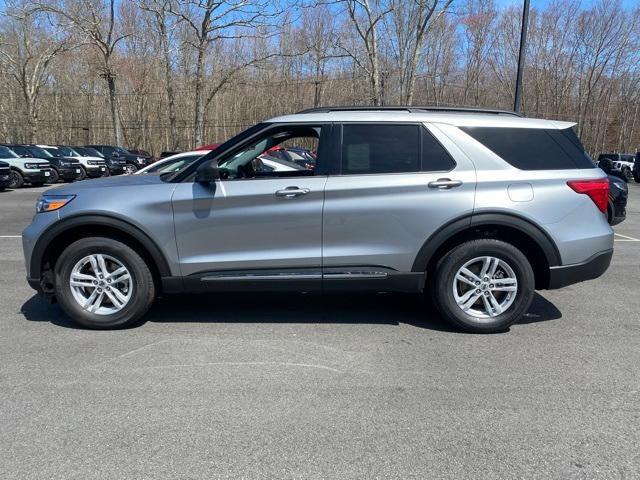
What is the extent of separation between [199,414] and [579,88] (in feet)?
187

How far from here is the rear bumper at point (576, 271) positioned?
4250mm

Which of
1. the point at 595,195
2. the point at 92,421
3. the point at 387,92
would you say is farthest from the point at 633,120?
the point at 92,421

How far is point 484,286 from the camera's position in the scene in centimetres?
430

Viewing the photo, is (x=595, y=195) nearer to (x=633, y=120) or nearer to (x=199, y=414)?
(x=199, y=414)

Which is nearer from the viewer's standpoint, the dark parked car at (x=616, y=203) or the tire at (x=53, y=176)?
the dark parked car at (x=616, y=203)

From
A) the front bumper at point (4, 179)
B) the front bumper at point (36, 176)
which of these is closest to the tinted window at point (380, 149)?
the front bumper at point (4, 179)

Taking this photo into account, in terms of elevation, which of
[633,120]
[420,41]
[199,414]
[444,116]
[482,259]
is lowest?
[199,414]

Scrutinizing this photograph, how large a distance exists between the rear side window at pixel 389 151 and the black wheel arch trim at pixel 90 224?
176 centimetres

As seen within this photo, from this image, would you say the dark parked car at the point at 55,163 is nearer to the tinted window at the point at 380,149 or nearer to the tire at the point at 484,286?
the tinted window at the point at 380,149

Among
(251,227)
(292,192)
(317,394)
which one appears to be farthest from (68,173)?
(317,394)

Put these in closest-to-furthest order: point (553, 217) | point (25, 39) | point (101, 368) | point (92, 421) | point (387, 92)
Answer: point (92, 421)
point (101, 368)
point (553, 217)
point (387, 92)
point (25, 39)

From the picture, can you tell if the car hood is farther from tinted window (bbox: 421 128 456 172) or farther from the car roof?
tinted window (bbox: 421 128 456 172)

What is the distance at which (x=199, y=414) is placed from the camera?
3035 millimetres

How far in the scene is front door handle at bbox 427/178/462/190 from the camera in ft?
13.6
